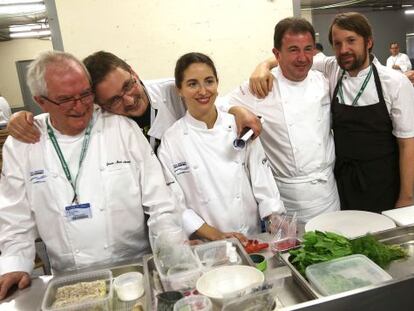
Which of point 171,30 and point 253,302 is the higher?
point 171,30

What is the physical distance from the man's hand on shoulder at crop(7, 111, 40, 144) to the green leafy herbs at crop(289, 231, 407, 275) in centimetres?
120

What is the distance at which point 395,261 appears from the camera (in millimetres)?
1185

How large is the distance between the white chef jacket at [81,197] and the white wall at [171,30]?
1423 millimetres

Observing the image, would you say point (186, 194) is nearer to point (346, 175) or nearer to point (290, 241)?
point (290, 241)

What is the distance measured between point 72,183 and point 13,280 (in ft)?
1.43

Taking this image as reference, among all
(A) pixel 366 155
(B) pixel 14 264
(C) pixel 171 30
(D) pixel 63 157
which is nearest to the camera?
(B) pixel 14 264

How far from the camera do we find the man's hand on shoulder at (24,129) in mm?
Answer: 1574

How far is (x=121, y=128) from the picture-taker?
5.48ft

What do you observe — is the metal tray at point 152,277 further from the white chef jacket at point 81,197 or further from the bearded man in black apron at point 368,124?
the bearded man in black apron at point 368,124

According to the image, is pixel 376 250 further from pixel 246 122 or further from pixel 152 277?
pixel 246 122

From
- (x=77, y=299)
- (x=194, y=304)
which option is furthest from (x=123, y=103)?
(x=194, y=304)

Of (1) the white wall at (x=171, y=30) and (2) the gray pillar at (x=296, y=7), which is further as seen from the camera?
(2) the gray pillar at (x=296, y=7)

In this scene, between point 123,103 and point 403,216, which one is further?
point 123,103

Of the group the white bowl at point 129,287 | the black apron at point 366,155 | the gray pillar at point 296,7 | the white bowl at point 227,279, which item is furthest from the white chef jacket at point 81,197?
the gray pillar at point 296,7
